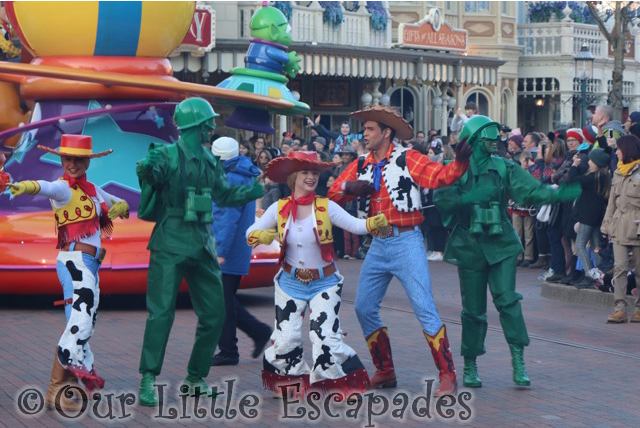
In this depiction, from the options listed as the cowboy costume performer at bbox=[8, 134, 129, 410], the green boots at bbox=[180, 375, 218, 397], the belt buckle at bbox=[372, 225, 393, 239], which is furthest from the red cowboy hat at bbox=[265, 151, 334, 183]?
the green boots at bbox=[180, 375, 218, 397]

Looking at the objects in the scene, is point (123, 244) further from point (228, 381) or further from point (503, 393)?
point (503, 393)

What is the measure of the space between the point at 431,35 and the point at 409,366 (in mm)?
22233

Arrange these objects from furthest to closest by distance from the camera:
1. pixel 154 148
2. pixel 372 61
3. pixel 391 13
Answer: pixel 391 13 < pixel 372 61 < pixel 154 148

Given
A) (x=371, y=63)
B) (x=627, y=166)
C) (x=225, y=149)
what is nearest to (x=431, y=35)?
(x=371, y=63)

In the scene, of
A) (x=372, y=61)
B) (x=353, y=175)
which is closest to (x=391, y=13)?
(x=372, y=61)

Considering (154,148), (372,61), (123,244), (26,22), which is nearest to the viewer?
(154,148)

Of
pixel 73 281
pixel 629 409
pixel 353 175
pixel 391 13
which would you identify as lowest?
pixel 629 409

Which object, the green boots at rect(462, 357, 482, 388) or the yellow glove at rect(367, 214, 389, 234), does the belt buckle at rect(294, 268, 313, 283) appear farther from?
the green boots at rect(462, 357, 482, 388)

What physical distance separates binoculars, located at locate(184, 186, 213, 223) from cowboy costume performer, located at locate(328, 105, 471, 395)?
0.89 m

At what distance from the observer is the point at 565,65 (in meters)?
35.6

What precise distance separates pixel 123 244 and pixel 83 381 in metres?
4.28

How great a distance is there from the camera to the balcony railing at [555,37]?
35562 mm

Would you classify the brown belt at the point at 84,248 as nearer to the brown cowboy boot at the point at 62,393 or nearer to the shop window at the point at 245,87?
the brown cowboy boot at the point at 62,393

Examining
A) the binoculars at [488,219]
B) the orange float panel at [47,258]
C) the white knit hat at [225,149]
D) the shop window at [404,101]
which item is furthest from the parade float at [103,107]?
the shop window at [404,101]
